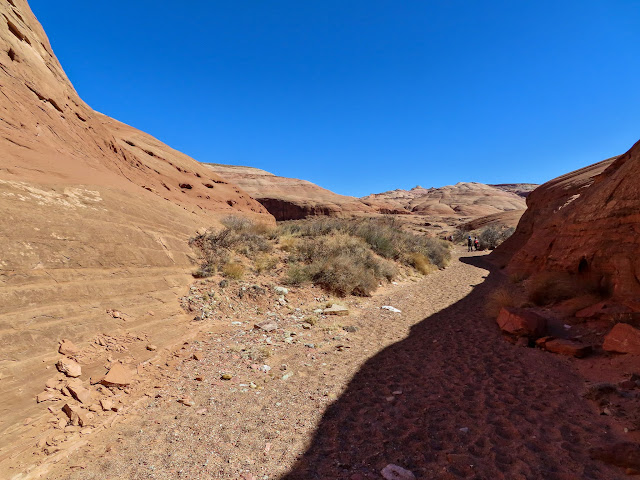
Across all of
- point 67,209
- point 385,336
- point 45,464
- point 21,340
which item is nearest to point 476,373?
point 385,336

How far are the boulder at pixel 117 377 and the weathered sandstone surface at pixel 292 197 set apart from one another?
41573 mm

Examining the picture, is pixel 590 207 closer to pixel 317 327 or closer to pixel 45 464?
pixel 317 327

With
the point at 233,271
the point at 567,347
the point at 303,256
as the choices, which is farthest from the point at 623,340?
the point at 303,256

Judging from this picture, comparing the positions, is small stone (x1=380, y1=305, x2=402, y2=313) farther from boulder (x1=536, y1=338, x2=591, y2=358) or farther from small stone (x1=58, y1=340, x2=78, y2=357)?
small stone (x1=58, y1=340, x2=78, y2=357)

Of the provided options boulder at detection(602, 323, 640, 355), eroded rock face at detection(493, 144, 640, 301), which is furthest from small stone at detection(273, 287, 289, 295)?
eroded rock face at detection(493, 144, 640, 301)

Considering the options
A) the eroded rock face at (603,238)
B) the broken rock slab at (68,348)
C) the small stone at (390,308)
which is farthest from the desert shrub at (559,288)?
the broken rock slab at (68,348)

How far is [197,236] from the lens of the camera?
26.2 ft

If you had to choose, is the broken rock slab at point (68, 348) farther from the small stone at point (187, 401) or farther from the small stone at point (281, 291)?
the small stone at point (281, 291)

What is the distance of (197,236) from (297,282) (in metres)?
3.08

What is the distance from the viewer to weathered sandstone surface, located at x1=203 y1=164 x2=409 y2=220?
48.5 meters

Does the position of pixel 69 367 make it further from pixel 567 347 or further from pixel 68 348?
pixel 567 347

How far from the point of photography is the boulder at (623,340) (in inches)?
142

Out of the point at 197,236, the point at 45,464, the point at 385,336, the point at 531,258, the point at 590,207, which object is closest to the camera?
the point at 45,464

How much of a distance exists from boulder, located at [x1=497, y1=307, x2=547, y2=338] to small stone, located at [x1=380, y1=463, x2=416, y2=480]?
376cm
